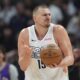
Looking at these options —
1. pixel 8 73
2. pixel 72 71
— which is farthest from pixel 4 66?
pixel 72 71

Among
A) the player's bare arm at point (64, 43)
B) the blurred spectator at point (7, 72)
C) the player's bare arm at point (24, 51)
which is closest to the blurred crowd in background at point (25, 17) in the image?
the blurred spectator at point (7, 72)

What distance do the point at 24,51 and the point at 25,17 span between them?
19.3 feet

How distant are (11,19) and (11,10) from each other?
19.7 inches

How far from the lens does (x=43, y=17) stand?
659cm

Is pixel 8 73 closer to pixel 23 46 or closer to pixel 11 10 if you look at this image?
pixel 23 46

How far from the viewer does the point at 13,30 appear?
12234 millimetres

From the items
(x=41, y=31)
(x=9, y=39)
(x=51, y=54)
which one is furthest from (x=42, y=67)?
(x=9, y=39)

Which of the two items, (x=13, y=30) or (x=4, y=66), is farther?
(x=13, y=30)

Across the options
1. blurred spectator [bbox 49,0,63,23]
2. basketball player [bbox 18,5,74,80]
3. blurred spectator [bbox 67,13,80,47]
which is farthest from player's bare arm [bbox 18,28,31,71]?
blurred spectator [bbox 49,0,63,23]

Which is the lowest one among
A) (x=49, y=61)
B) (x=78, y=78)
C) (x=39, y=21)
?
(x=78, y=78)

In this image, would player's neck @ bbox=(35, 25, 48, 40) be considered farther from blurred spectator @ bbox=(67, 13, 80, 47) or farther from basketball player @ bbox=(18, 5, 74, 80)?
blurred spectator @ bbox=(67, 13, 80, 47)

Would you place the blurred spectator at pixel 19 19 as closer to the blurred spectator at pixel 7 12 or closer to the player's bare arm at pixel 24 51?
the blurred spectator at pixel 7 12

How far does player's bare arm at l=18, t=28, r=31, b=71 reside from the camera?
6406mm

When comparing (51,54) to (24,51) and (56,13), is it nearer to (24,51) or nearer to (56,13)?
(24,51)
